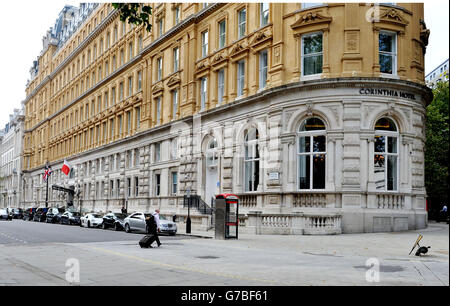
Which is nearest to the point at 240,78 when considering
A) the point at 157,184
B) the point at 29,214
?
the point at 157,184

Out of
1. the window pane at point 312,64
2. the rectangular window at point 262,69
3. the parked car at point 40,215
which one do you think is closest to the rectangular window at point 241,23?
the rectangular window at point 262,69

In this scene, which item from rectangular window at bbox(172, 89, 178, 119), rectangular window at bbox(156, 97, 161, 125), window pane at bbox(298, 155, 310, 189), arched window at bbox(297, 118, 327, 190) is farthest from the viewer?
rectangular window at bbox(156, 97, 161, 125)

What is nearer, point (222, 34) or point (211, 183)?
point (211, 183)

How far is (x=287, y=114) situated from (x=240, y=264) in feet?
52.0

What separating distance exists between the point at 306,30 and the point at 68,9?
69.1 m

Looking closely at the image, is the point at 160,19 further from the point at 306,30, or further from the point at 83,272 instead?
the point at 83,272

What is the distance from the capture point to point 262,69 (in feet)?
107

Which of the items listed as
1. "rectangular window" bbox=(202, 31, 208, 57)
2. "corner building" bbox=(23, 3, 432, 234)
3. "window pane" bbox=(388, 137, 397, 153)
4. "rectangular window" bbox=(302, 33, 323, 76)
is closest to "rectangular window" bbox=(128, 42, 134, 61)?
"corner building" bbox=(23, 3, 432, 234)

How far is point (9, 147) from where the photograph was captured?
383ft

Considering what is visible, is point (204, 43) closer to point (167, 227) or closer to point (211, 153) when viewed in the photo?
point (211, 153)

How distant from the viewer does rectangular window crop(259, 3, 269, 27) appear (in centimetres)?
3206

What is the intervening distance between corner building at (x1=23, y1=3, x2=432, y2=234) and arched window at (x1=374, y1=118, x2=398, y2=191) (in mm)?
57

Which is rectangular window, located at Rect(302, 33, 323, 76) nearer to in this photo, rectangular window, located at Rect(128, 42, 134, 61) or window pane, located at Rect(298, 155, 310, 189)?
window pane, located at Rect(298, 155, 310, 189)

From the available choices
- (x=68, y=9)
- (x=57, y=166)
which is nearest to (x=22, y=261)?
(x=57, y=166)
